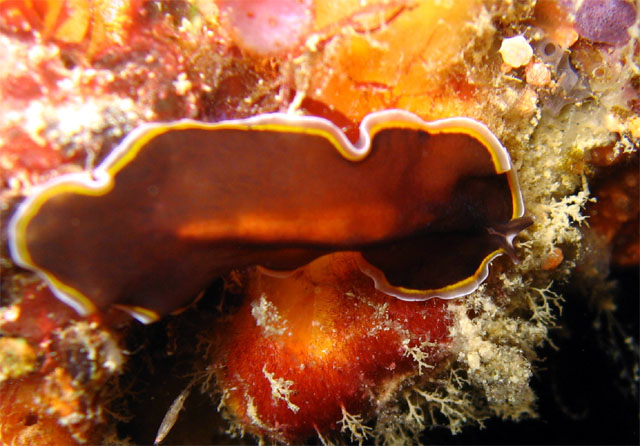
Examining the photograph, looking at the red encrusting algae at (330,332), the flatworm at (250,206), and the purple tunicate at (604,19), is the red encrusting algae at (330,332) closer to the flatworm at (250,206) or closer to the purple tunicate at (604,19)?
the flatworm at (250,206)

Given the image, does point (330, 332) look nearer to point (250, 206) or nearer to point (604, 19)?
point (250, 206)

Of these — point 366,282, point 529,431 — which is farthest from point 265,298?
point 529,431

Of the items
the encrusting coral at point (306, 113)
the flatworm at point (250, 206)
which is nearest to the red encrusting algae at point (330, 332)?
the encrusting coral at point (306, 113)

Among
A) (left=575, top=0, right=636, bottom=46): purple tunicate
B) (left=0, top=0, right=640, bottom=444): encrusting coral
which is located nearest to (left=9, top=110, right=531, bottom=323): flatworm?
(left=0, top=0, right=640, bottom=444): encrusting coral

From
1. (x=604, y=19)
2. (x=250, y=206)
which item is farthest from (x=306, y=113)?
(x=604, y=19)

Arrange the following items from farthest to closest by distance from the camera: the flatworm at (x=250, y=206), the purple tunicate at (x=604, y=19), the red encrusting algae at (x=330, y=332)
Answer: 1. the red encrusting algae at (x=330, y=332)
2. the purple tunicate at (x=604, y=19)
3. the flatworm at (x=250, y=206)
